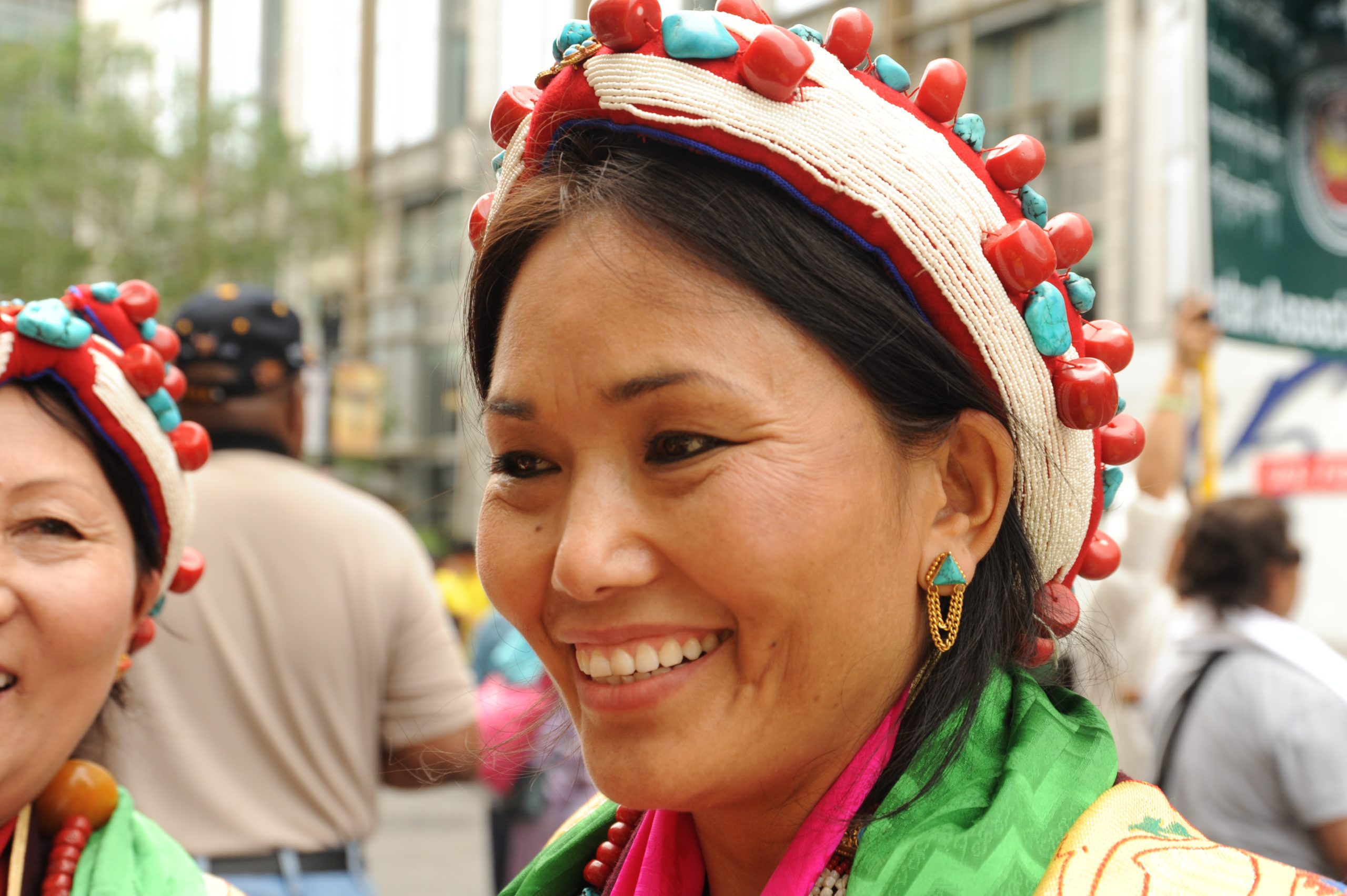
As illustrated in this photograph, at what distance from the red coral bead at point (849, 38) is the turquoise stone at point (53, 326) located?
1.14m

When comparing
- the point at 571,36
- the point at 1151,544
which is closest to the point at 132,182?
the point at 1151,544

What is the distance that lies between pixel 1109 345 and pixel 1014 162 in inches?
10.5

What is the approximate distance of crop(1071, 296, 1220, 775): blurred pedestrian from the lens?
14.4ft

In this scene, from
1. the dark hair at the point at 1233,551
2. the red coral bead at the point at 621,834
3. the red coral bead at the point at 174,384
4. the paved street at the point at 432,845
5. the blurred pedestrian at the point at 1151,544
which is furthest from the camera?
the paved street at the point at 432,845

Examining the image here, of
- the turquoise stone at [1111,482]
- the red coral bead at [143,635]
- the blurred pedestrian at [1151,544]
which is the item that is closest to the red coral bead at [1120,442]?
the turquoise stone at [1111,482]

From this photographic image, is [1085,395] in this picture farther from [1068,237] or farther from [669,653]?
[669,653]

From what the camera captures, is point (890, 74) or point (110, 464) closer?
point (890, 74)

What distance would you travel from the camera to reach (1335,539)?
664cm

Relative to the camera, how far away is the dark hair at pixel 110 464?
184 cm

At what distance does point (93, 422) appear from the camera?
186cm

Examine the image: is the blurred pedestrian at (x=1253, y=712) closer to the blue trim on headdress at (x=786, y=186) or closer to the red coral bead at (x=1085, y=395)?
the red coral bead at (x=1085, y=395)

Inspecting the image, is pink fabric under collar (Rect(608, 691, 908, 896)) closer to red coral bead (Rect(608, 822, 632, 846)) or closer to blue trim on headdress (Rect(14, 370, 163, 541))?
red coral bead (Rect(608, 822, 632, 846))

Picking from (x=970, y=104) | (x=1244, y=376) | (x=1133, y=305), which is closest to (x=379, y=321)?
(x=970, y=104)

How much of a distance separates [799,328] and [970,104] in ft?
51.1
